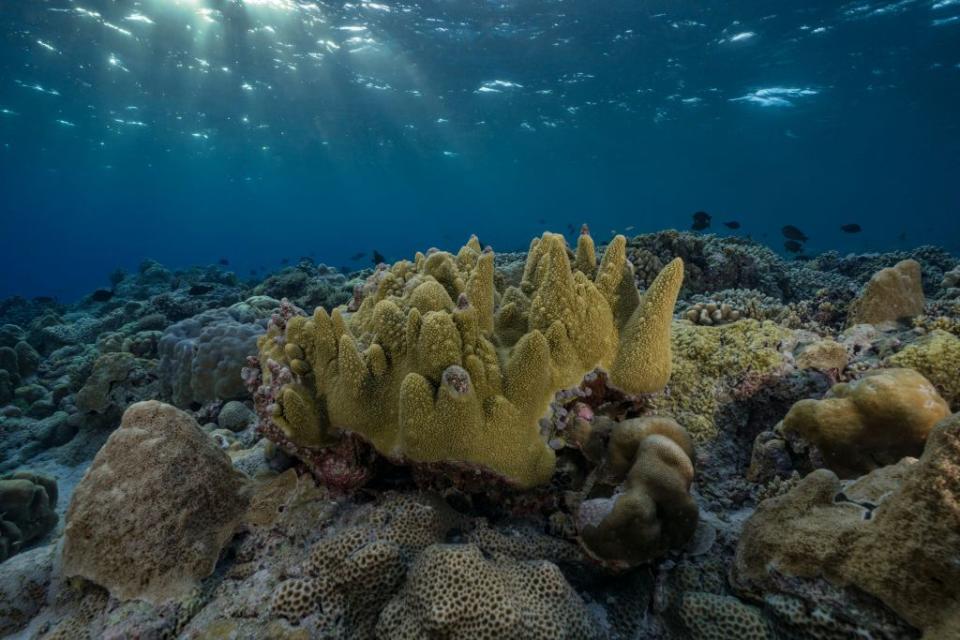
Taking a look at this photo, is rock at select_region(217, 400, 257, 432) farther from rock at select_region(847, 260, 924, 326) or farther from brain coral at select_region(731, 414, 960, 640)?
rock at select_region(847, 260, 924, 326)

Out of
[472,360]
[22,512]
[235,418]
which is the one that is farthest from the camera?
[235,418]

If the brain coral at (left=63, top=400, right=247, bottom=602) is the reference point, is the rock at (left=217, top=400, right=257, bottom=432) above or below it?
below

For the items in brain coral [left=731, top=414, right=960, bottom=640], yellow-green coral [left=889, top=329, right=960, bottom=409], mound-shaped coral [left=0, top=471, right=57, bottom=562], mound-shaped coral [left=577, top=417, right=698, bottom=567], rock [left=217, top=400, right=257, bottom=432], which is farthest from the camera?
rock [left=217, top=400, right=257, bottom=432]

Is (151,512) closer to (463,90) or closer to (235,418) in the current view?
(235,418)

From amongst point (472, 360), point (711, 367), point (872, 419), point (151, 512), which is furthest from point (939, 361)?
point (151, 512)

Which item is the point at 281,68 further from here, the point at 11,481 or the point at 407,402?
the point at 407,402

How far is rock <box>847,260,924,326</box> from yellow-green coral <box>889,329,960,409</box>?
1284 mm

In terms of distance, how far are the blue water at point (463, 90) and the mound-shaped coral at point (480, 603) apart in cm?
2659

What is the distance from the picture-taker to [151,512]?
2.70 metres

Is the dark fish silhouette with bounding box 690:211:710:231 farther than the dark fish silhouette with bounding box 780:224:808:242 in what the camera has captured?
No

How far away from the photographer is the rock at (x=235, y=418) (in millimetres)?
6539

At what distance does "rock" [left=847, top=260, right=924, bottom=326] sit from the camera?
175 inches

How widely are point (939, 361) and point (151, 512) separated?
5.65 m

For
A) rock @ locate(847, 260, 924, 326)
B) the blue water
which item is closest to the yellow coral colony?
rock @ locate(847, 260, 924, 326)
